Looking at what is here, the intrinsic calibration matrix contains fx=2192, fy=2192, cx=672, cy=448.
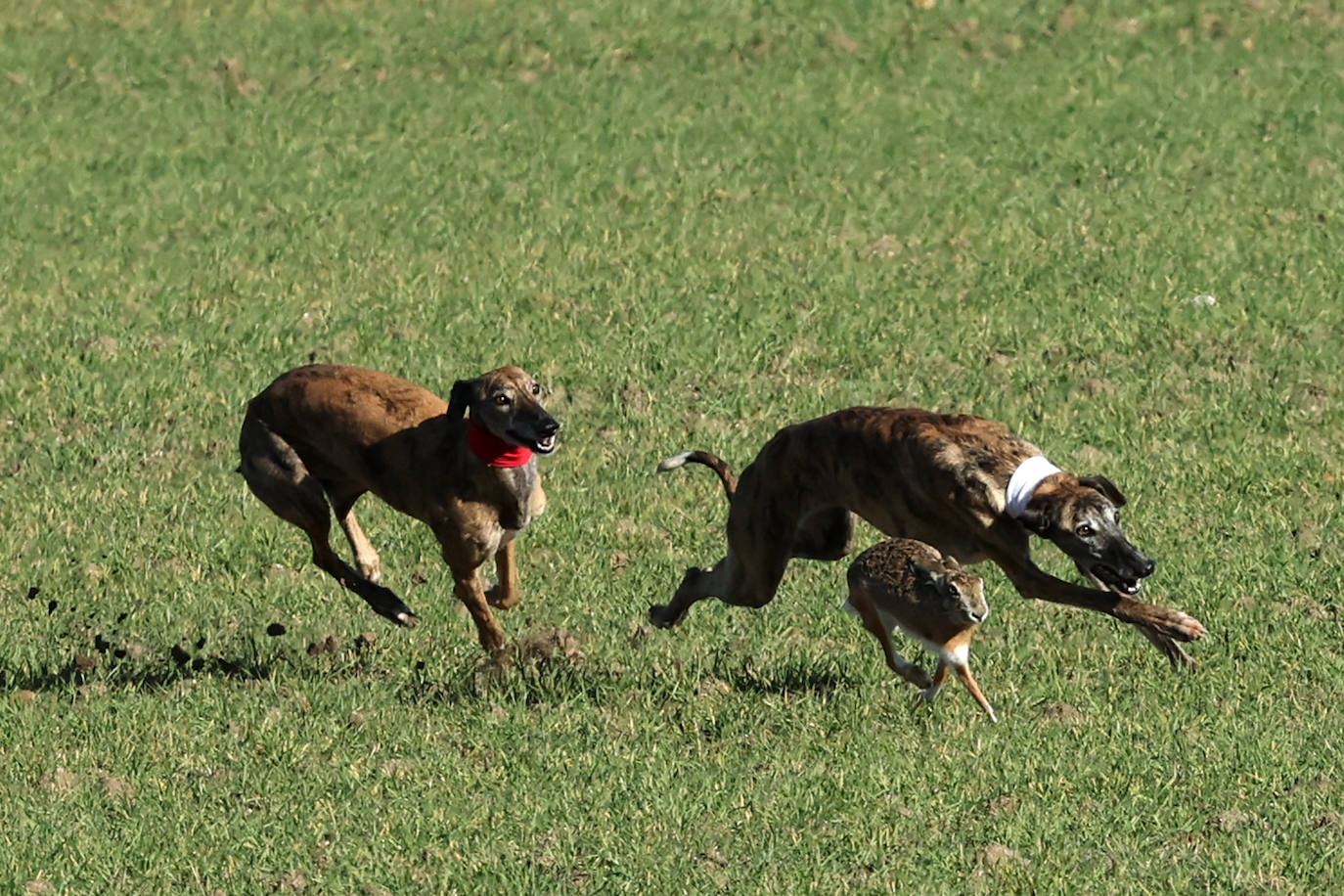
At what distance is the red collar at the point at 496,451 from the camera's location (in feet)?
34.5

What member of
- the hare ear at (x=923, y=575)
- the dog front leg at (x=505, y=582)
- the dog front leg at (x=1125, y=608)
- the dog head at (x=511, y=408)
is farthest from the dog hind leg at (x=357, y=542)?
the dog front leg at (x=1125, y=608)

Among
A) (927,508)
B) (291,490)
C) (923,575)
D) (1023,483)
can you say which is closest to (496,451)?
(291,490)

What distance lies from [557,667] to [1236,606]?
11.6 ft

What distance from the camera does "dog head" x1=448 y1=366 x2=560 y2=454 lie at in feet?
33.9

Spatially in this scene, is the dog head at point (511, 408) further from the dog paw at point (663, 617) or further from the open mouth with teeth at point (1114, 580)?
the open mouth with teeth at point (1114, 580)

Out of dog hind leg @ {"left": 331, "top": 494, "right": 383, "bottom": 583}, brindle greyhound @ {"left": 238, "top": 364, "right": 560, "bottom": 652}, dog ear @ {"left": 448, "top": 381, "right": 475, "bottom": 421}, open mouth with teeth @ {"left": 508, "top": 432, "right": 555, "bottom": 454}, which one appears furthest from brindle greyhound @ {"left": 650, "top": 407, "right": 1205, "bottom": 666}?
dog hind leg @ {"left": 331, "top": 494, "right": 383, "bottom": 583}

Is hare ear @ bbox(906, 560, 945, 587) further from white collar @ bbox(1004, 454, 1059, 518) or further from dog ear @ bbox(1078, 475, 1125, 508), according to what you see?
dog ear @ bbox(1078, 475, 1125, 508)

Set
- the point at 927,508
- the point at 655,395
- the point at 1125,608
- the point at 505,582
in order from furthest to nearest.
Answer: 1. the point at 655,395
2. the point at 505,582
3. the point at 927,508
4. the point at 1125,608

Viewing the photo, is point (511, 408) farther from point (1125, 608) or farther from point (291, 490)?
point (1125, 608)

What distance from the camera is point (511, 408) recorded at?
1040cm

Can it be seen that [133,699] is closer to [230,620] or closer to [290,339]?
[230,620]

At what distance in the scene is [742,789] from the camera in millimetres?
9000

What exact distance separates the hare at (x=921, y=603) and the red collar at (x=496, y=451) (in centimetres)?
171

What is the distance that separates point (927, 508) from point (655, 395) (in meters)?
6.08
